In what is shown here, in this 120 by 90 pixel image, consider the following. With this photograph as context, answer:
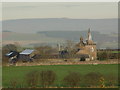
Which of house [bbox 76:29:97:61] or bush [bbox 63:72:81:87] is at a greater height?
house [bbox 76:29:97:61]

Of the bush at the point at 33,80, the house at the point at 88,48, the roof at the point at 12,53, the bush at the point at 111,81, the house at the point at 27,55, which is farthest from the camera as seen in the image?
the house at the point at 88,48

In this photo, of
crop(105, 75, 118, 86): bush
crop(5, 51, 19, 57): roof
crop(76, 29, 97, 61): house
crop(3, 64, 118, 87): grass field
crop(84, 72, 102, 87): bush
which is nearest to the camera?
crop(84, 72, 102, 87): bush

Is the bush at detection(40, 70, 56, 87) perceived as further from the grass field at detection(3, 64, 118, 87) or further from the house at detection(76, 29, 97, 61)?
the house at detection(76, 29, 97, 61)

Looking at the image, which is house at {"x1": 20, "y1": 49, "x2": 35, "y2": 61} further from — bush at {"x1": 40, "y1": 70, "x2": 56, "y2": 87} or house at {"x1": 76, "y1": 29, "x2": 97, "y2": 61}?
bush at {"x1": 40, "y1": 70, "x2": 56, "y2": 87}

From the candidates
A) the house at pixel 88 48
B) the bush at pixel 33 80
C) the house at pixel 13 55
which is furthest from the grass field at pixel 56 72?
the house at pixel 88 48

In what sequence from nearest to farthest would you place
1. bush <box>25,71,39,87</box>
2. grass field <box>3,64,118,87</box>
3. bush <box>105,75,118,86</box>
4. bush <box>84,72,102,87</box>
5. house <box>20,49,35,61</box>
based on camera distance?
bush <box>84,72,102,87</box>
bush <box>25,71,39,87</box>
bush <box>105,75,118,86</box>
grass field <box>3,64,118,87</box>
house <box>20,49,35,61</box>

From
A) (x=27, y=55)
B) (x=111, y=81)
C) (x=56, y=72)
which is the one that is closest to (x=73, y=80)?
(x=111, y=81)

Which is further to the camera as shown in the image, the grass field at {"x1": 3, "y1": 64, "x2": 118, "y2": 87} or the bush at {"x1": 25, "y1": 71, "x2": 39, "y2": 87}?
the grass field at {"x1": 3, "y1": 64, "x2": 118, "y2": 87}

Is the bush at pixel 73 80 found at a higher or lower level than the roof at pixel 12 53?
lower

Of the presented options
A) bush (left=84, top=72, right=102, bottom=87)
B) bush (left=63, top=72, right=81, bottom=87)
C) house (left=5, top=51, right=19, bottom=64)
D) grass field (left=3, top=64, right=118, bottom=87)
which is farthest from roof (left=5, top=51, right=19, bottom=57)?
bush (left=84, top=72, right=102, bottom=87)

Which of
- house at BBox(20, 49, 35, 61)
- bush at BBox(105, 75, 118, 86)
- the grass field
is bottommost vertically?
the grass field

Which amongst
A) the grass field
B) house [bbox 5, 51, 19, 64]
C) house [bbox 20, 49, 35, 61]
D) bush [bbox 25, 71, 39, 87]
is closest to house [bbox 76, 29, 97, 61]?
house [bbox 20, 49, 35, 61]

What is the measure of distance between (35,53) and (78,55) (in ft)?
16.6

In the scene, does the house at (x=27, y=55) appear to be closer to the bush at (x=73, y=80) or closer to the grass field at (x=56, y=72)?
the grass field at (x=56, y=72)
